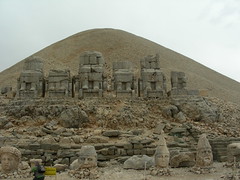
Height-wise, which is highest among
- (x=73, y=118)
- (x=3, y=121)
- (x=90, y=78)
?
(x=90, y=78)

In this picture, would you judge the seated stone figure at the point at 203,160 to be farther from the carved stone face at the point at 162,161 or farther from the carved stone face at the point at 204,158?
the carved stone face at the point at 162,161

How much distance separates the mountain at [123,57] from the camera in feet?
121

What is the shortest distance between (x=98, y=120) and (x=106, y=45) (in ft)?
85.3

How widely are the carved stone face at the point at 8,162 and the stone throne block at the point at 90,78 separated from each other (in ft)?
25.3

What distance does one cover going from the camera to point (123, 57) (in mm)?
38531

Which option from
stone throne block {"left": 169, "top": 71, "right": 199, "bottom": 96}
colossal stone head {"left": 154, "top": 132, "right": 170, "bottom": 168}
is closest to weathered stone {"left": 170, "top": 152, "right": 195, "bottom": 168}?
colossal stone head {"left": 154, "top": 132, "right": 170, "bottom": 168}

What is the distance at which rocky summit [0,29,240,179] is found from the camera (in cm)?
1134

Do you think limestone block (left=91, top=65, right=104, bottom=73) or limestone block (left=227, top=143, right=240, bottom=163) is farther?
limestone block (left=91, top=65, right=104, bottom=73)

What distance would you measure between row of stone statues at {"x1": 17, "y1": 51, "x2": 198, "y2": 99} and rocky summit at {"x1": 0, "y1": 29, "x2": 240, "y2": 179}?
0.19 ft

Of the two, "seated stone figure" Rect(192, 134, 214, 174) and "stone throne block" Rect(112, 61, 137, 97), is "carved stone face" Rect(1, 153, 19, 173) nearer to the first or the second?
"seated stone figure" Rect(192, 134, 214, 174)

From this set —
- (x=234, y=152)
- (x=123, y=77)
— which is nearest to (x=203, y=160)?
(x=234, y=152)

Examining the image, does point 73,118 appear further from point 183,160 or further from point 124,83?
point 183,160

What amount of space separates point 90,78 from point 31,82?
134 inches

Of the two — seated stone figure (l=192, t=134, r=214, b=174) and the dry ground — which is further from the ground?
seated stone figure (l=192, t=134, r=214, b=174)
